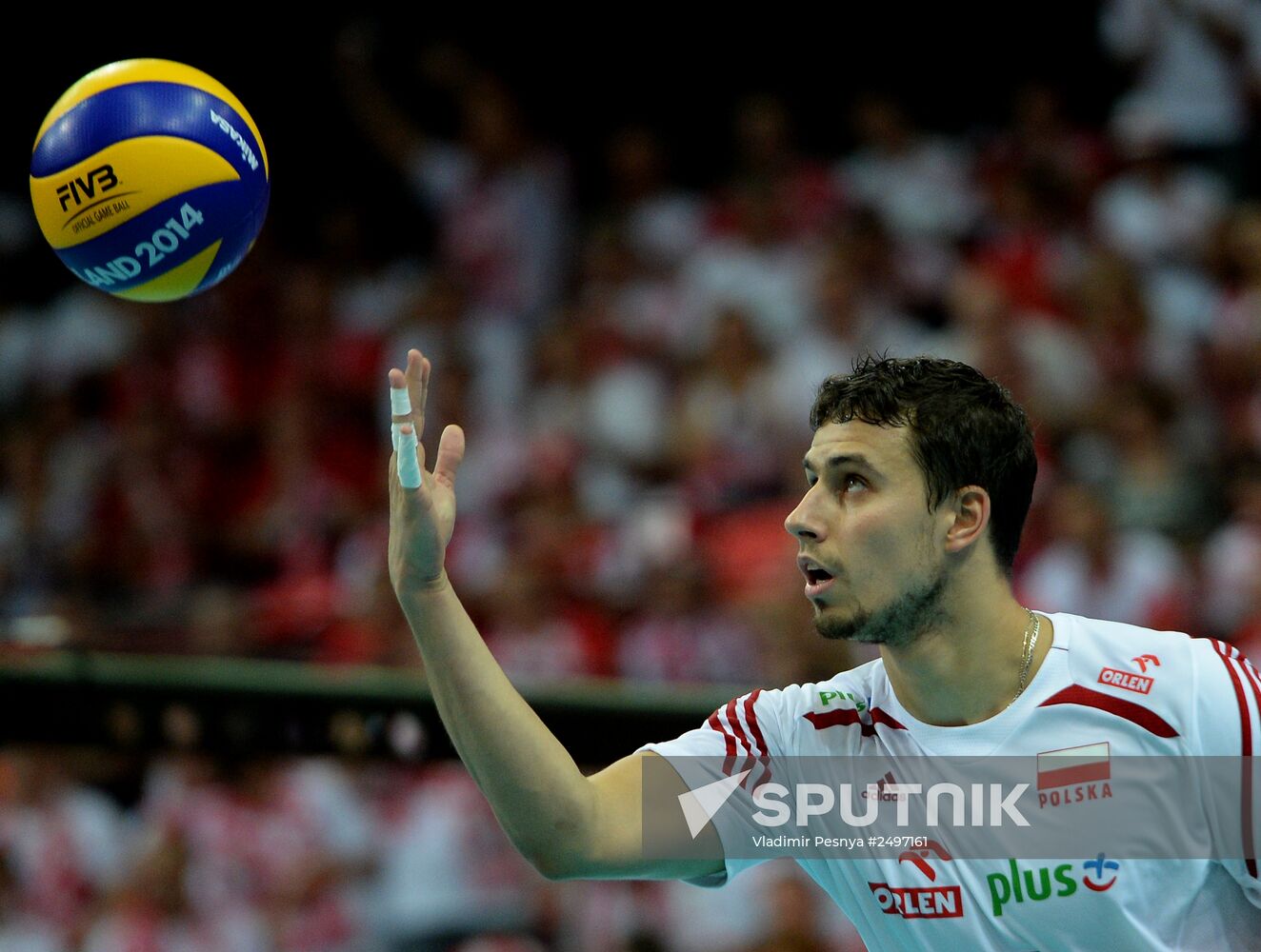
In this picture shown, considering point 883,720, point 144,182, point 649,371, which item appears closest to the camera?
point 883,720

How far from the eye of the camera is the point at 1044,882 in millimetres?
3174

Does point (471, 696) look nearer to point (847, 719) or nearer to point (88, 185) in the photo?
point (847, 719)

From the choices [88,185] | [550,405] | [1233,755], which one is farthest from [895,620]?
[550,405]

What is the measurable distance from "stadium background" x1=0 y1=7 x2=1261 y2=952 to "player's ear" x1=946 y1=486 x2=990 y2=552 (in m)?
2.20

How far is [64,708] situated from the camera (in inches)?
224

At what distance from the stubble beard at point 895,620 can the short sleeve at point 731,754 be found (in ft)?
1.17

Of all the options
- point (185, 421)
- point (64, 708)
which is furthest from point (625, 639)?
point (185, 421)

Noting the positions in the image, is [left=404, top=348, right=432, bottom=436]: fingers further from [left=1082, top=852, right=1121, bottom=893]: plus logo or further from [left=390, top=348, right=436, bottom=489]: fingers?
[left=1082, top=852, right=1121, bottom=893]: plus logo

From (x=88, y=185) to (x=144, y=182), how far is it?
0.14 meters

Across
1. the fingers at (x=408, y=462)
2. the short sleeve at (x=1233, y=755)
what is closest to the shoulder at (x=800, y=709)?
the short sleeve at (x=1233, y=755)

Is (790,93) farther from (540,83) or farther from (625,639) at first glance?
(625,639)

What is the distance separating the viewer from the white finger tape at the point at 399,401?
3.09 m

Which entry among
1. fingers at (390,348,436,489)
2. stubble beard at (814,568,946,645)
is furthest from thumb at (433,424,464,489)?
stubble beard at (814,568,946,645)

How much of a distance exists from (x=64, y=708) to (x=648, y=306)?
499cm
